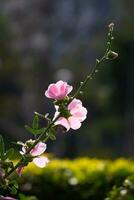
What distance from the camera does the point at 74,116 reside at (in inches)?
113

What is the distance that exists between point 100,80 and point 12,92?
536 centimetres

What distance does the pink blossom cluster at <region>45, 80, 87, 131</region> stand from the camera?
2828mm

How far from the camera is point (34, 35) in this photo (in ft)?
91.7

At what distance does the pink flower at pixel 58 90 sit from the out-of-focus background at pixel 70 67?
19611 mm

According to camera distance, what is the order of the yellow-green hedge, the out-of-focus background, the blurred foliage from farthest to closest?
the out-of-focus background, the yellow-green hedge, the blurred foliage

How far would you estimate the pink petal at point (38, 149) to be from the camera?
9.37 ft

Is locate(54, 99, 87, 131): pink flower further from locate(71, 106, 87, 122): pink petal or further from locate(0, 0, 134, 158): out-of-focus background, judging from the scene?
locate(0, 0, 134, 158): out-of-focus background

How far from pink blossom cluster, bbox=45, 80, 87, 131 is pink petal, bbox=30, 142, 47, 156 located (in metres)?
0.09

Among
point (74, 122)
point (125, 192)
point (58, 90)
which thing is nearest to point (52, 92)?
point (58, 90)

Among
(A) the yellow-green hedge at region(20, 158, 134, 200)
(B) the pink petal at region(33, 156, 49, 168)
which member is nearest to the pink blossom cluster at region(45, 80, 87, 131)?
(B) the pink petal at region(33, 156, 49, 168)

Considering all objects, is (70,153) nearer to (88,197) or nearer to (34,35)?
(34,35)

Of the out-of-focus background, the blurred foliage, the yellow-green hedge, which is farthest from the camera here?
the out-of-focus background

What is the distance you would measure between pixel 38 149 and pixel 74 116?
17 centimetres

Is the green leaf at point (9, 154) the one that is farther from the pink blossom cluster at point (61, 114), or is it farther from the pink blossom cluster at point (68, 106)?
the pink blossom cluster at point (68, 106)
